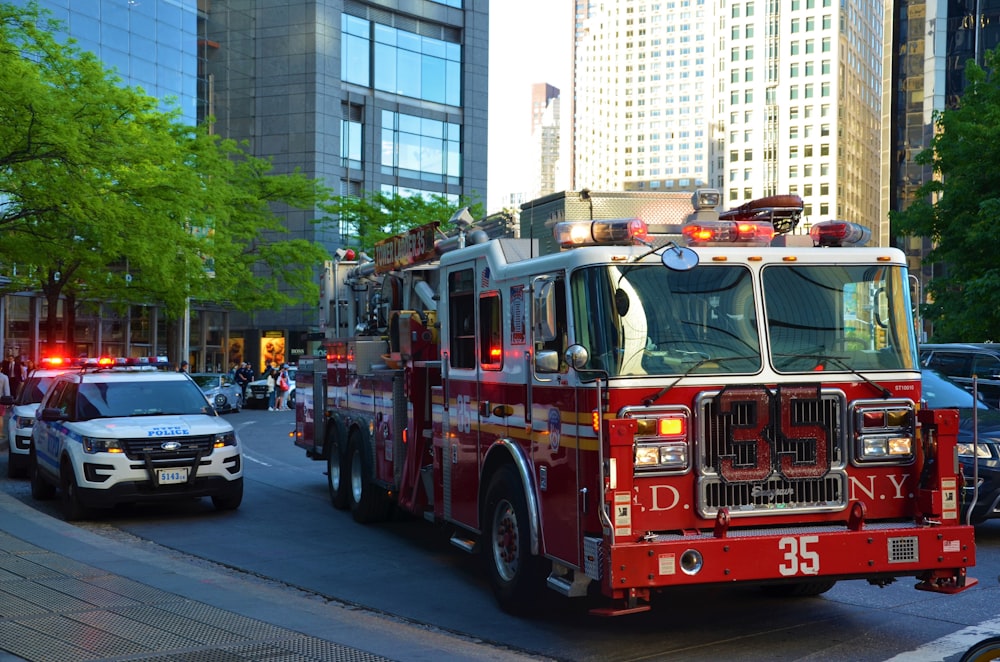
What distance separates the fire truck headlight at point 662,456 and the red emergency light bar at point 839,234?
6.94ft

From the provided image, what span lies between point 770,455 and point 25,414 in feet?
45.9

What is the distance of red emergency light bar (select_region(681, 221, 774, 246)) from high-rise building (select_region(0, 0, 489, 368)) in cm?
5212

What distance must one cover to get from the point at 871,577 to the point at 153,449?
854 cm

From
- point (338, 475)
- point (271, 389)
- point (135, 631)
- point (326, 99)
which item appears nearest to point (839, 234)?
point (135, 631)

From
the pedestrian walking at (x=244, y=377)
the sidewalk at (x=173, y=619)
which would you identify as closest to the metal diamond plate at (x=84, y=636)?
the sidewalk at (x=173, y=619)

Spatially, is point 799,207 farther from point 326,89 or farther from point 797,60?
point 797,60

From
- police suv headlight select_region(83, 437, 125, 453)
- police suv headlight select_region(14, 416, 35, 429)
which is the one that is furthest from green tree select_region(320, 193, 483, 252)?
police suv headlight select_region(83, 437, 125, 453)

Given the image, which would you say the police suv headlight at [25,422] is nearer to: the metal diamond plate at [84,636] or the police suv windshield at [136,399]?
the police suv windshield at [136,399]

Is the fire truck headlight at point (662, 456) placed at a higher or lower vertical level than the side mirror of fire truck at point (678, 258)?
lower

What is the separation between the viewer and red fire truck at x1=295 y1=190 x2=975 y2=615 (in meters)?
7.13

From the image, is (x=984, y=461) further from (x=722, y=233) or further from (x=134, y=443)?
(x=134, y=443)

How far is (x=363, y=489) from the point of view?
42.1ft

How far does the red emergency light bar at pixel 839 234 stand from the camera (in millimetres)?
8156

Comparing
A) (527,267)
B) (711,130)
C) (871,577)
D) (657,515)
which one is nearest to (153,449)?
(527,267)
